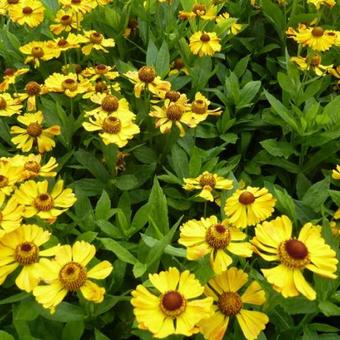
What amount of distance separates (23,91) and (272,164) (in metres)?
1.01

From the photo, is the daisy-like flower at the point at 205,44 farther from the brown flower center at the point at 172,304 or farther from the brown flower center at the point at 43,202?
the brown flower center at the point at 172,304

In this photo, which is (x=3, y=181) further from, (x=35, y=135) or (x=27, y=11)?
(x=27, y=11)

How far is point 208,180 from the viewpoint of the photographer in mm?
1616

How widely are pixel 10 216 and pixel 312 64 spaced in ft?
4.65

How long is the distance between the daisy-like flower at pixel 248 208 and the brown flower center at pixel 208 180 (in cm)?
19

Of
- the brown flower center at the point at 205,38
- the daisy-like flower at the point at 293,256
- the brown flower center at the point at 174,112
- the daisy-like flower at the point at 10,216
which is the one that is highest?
the daisy-like flower at the point at 293,256

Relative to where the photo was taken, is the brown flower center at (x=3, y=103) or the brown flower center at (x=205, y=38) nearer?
the brown flower center at (x=3, y=103)

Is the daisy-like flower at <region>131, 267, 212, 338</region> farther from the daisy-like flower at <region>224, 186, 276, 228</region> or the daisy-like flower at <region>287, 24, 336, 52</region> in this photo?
the daisy-like flower at <region>287, 24, 336, 52</region>

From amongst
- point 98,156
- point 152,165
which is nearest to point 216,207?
point 152,165

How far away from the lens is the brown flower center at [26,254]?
1282mm

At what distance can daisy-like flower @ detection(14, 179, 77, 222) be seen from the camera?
4.68 ft

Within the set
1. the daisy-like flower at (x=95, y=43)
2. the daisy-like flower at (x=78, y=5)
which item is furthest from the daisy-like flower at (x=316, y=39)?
the daisy-like flower at (x=78, y=5)

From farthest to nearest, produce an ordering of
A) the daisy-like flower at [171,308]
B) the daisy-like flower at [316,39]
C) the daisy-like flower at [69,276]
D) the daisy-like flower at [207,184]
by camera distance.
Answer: the daisy-like flower at [316,39] → the daisy-like flower at [207,184] → the daisy-like flower at [69,276] → the daisy-like flower at [171,308]

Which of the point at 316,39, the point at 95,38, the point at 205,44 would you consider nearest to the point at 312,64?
the point at 316,39
